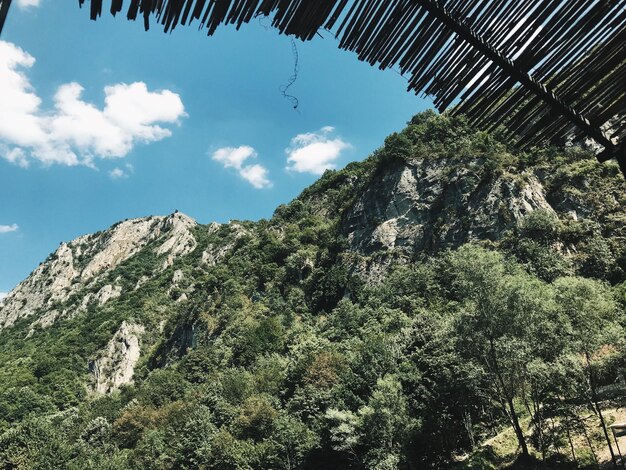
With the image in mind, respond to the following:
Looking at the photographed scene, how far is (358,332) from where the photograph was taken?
2074 inches

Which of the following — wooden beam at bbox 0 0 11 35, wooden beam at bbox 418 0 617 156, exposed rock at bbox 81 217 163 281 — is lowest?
wooden beam at bbox 0 0 11 35

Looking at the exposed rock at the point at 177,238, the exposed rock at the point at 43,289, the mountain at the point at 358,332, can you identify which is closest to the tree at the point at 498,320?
the mountain at the point at 358,332

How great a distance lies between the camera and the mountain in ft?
83.3

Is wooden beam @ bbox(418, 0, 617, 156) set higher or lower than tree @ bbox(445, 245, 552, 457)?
lower

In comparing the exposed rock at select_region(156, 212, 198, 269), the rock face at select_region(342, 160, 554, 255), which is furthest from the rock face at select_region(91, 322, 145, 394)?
the rock face at select_region(342, 160, 554, 255)

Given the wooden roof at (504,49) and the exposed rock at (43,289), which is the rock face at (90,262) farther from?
the wooden roof at (504,49)

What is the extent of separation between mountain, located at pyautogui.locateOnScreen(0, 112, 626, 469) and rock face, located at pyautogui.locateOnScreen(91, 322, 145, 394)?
1.18 ft

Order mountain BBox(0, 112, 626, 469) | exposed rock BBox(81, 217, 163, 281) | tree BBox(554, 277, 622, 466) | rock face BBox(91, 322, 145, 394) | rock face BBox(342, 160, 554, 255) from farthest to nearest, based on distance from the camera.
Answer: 1. exposed rock BBox(81, 217, 163, 281)
2. rock face BBox(91, 322, 145, 394)
3. rock face BBox(342, 160, 554, 255)
4. mountain BBox(0, 112, 626, 469)
5. tree BBox(554, 277, 622, 466)

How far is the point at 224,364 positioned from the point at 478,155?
47.7 metres

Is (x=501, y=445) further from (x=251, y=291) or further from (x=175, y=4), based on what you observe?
(x=251, y=291)

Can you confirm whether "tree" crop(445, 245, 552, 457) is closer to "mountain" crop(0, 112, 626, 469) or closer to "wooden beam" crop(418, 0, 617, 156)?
"mountain" crop(0, 112, 626, 469)

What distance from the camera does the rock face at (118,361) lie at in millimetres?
89500

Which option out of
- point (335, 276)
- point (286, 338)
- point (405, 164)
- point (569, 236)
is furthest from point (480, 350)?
point (405, 164)

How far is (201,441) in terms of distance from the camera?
36281 millimetres
